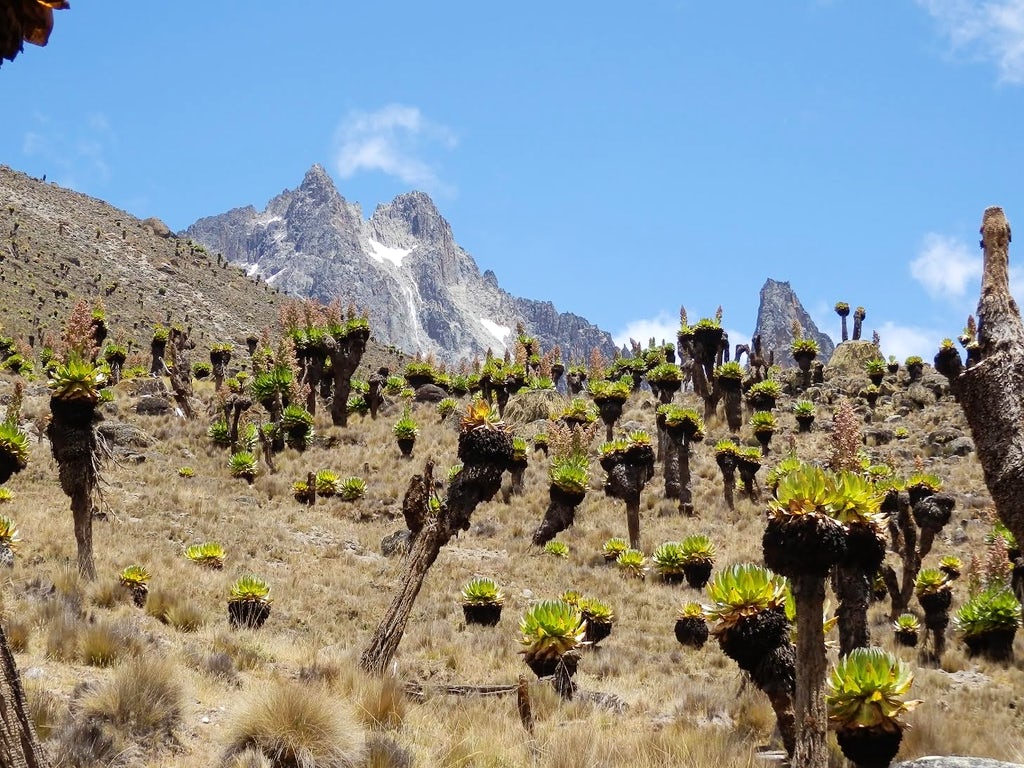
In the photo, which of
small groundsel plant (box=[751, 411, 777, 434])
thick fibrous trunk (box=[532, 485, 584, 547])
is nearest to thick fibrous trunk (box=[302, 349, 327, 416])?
thick fibrous trunk (box=[532, 485, 584, 547])

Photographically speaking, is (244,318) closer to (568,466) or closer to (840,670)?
(568,466)

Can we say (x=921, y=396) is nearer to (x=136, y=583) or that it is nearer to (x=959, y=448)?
(x=959, y=448)

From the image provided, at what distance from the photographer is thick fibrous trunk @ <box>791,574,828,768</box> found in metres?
5.50

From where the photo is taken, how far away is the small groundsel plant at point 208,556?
14.3 meters

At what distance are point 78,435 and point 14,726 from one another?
29.1ft

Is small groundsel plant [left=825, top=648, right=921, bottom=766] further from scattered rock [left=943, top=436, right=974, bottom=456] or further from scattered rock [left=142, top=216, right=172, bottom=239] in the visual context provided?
scattered rock [left=142, top=216, right=172, bottom=239]

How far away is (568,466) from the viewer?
64.5 ft

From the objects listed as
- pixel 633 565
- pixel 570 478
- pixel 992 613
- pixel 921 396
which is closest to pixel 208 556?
pixel 570 478

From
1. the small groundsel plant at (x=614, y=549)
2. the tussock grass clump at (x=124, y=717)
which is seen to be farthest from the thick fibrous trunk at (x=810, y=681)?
the small groundsel plant at (x=614, y=549)

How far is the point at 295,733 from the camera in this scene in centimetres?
580

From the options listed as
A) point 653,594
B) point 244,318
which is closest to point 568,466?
point 653,594

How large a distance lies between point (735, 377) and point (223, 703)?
24.9 m

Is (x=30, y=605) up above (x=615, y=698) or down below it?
above

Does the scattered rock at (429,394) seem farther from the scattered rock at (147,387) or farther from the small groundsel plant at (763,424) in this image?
the small groundsel plant at (763,424)
